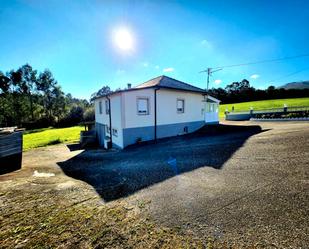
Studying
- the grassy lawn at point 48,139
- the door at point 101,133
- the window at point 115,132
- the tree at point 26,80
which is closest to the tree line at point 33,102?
the tree at point 26,80

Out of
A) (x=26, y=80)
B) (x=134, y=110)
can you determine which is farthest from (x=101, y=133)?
(x=26, y=80)

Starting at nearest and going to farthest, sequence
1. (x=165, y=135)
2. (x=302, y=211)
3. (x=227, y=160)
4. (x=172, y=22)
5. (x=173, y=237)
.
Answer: (x=173, y=237) → (x=302, y=211) → (x=227, y=160) → (x=172, y=22) → (x=165, y=135)

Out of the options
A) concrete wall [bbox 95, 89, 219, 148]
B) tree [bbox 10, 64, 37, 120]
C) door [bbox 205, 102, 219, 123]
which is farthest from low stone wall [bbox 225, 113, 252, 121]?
tree [bbox 10, 64, 37, 120]

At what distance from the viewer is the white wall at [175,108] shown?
45.7 feet

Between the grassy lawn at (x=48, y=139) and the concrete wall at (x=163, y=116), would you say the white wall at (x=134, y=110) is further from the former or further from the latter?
the grassy lawn at (x=48, y=139)

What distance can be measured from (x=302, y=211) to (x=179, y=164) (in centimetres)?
443

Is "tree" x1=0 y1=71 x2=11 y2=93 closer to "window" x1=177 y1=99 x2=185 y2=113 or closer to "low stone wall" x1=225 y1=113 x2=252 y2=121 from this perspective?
"window" x1=177 y1=99 x2=185 y2=113

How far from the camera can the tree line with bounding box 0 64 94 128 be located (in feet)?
146

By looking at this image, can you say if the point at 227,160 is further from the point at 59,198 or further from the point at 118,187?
the point at 59,198

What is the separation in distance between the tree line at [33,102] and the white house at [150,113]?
3079 cm

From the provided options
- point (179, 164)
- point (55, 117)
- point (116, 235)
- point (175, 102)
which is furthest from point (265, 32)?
point (55, 117)

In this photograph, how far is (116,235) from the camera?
317cm

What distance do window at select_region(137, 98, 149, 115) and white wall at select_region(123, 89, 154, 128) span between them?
0.24 meters

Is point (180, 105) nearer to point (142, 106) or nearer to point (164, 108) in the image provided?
point (164, 108)
